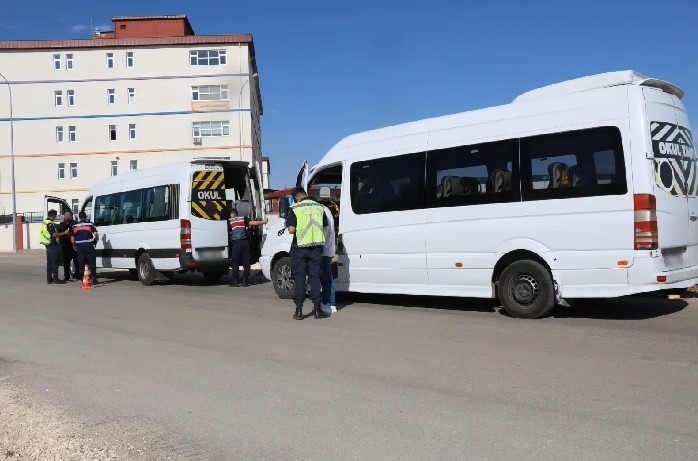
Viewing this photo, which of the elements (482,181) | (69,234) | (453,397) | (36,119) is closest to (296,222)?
(482,181)

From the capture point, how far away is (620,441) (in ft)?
13.1

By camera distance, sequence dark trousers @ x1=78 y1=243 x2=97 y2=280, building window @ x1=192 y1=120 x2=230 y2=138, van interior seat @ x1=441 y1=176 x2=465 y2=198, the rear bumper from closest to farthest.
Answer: van interior seat @ x1=441 y1=176 x2=465 y2=198 → the rear bumper → dark trousers @ x1=78 y1=243 x2=97 y2=280 → building window @ x1=192 y1=120 x2=230 y2=138

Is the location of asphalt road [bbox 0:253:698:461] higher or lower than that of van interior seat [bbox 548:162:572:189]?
lower

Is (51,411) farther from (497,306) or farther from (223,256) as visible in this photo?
(223,256)

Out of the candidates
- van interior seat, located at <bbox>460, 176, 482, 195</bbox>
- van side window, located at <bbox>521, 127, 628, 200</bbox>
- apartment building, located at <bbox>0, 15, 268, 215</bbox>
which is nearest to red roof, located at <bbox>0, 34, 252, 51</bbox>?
apartment building, located at <bbox>0, 15, 268, 215</bbox>

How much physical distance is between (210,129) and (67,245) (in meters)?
37.7

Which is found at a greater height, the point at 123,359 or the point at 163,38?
the point at 163,38

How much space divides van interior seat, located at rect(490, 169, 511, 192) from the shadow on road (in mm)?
1757

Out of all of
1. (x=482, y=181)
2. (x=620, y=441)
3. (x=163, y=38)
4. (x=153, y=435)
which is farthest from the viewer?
(x=163, y=38)

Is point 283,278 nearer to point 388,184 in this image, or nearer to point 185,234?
point 388,184

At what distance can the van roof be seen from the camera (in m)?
7.62

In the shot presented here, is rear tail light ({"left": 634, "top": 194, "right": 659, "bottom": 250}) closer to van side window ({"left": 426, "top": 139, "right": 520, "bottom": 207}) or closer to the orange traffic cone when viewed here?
van side window ({"left": 426, "top": 139, "right": 520, "bottom": 207})

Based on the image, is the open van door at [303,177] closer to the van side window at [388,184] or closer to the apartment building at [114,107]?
the van side window at [388,184]

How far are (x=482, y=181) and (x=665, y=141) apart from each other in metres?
2.24
